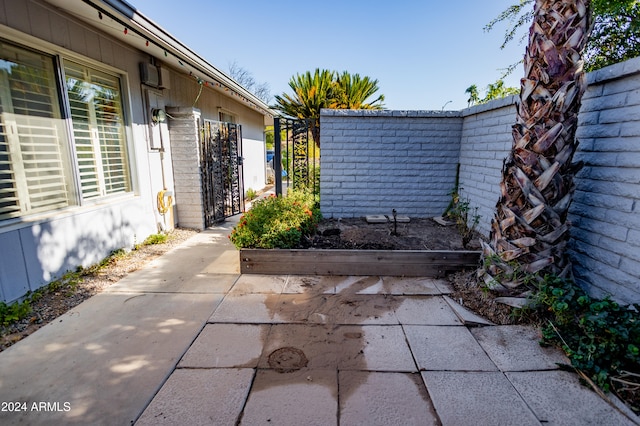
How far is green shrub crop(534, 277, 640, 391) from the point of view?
1798 mm

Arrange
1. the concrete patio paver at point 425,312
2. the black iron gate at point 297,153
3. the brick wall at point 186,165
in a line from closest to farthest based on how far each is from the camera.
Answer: the concrete patio paver at point 425,312, the brick wall at point 186,165, the black iron gate at point 297,153

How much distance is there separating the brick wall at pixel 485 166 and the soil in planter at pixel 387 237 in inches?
21.1

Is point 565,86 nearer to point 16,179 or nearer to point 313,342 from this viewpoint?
point 313,342

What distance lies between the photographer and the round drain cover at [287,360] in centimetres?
202

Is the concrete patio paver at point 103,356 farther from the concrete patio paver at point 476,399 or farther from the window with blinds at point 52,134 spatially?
the concrete patio paver at point 476,399

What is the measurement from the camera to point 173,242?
16.2ft

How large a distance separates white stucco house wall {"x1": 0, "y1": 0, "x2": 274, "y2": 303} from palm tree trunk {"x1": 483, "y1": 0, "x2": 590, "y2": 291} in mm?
4055

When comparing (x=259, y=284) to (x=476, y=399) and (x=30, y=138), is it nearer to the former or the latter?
(x=476, y=399)

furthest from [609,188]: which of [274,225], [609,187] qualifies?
[274,225]

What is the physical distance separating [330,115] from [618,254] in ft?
14.0

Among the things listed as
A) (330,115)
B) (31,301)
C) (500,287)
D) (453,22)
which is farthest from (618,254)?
(453,22)

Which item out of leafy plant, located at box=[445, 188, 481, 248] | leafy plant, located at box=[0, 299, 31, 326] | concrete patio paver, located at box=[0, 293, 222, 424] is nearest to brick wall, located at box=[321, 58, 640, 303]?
leafy plant, located at box=[445, 188, 481, 248]

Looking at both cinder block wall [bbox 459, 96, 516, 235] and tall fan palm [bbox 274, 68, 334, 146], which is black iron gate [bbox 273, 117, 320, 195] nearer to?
cinder block wall [bbox 459, 96, 516, 235]

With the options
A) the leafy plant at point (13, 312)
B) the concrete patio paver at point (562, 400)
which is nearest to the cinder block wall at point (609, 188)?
the concrete patio paver at point (562, 400)
